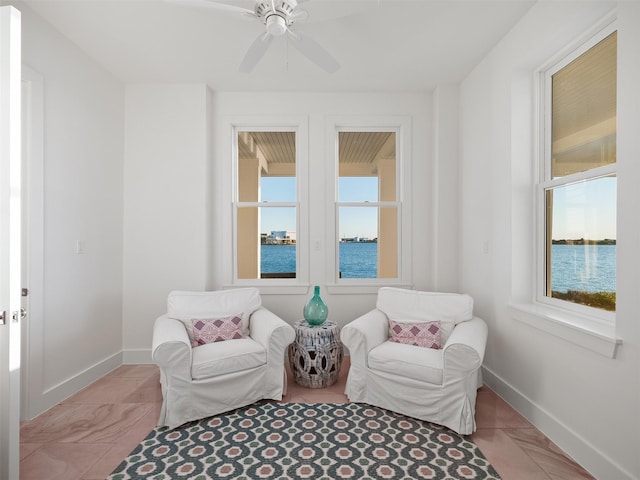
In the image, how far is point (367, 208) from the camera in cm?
386

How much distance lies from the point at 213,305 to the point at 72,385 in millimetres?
1207

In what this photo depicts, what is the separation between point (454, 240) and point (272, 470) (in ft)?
8.58

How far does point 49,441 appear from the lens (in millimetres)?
2178

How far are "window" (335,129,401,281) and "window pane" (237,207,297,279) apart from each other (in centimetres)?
53

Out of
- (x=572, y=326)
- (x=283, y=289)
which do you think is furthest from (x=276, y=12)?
(x=283, y=289)

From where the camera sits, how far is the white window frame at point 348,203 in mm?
3721

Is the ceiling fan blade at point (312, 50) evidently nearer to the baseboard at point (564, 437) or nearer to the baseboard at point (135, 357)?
the baseboard at point (564, 437)

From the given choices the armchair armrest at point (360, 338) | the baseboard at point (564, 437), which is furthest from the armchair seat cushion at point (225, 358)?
the baseboard at point (564, 437)

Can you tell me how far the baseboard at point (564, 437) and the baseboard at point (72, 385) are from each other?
10.8 feet

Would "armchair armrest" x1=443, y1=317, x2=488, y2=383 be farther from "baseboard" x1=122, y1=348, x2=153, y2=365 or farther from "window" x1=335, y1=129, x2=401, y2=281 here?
"baseboard" x1=122, y1=348, x2=153, y2=365

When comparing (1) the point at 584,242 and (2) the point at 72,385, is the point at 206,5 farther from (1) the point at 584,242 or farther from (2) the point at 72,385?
(2) the point at 72,385

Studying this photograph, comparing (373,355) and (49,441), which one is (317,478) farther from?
(49,441)

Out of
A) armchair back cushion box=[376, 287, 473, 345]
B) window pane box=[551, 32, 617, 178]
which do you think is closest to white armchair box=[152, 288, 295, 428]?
armchair back cushion box=[376, 287, 473, 345]

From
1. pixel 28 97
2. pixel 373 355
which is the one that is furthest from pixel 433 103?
pixel 28 97
